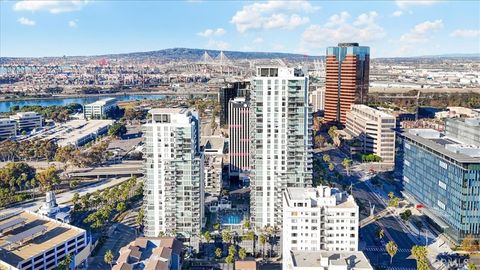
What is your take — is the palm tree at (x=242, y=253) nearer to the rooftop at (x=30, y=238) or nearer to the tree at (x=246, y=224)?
the tree at (x=246, y=224)

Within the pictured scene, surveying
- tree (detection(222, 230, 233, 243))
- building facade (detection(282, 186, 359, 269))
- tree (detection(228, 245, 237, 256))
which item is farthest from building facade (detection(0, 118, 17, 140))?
building facade (detection(282, 186, 359, 269))

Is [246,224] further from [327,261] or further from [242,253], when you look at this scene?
[327,261]

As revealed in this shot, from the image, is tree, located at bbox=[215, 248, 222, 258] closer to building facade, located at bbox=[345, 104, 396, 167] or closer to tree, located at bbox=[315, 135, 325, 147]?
building facade, located at bbox=[345, 104, 396, 167]

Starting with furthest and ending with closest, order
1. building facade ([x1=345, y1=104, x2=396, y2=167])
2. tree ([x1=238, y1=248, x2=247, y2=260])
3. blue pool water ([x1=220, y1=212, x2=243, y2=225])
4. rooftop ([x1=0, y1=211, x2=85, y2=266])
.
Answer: building facade ([x1=345, y1=104, x2=396, y2=167]), blue pool water ([x1=220, y1=212, x2=243, y2=225]), tree ([x1=238, y1=248, x2=247, y2=260]), rooftop ([x1=0, y1=211, x2=85, y2=266])

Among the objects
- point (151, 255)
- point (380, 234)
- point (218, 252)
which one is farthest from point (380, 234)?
point (151, 255)

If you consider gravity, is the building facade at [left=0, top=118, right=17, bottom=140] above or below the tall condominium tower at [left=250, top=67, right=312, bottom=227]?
below
